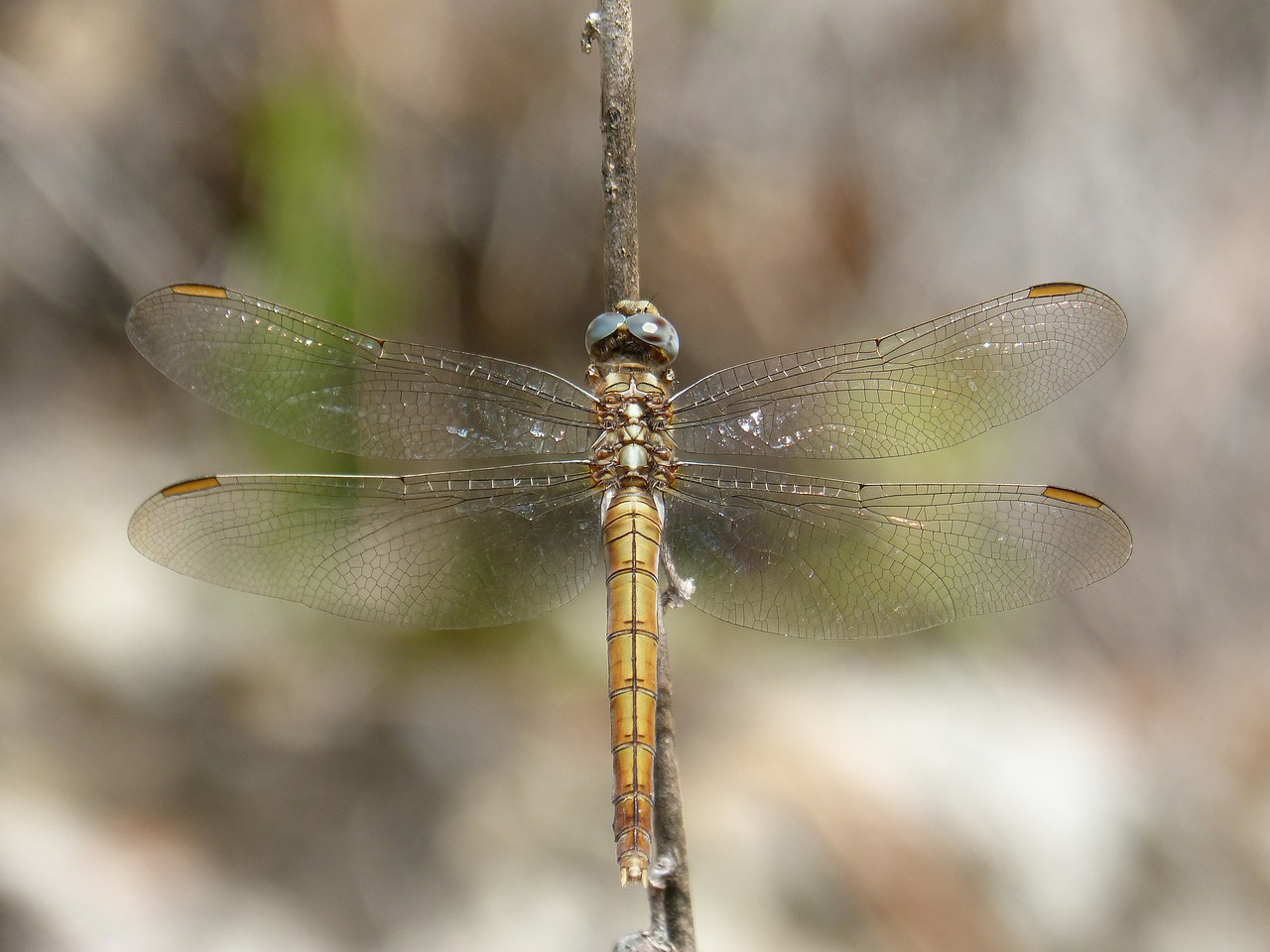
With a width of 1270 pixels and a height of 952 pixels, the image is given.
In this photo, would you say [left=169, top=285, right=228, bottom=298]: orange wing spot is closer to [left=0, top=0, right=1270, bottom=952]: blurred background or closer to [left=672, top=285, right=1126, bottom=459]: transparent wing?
[left=672, top=285, right=1126, bottom=459]: transparent wing

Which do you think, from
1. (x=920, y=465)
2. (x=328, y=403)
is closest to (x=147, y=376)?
(x=328, y=403)

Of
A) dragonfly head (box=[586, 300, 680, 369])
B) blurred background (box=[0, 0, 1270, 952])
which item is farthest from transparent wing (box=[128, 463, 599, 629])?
blurred background (box=[0, 0, 1270, 952])

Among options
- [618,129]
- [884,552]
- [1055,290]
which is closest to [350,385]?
[618,129]

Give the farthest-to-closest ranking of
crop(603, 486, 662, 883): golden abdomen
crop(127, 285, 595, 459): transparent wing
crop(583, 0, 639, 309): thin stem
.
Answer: crop(127, 285, 595, 459): transparent wing → crop(583, 0, 639, 309): thin stem → crop(603, 486, 662, 883): golden abdomen

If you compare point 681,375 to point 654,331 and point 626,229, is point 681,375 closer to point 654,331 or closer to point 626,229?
point 654,331

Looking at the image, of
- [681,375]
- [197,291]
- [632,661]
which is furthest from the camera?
[681,375]
